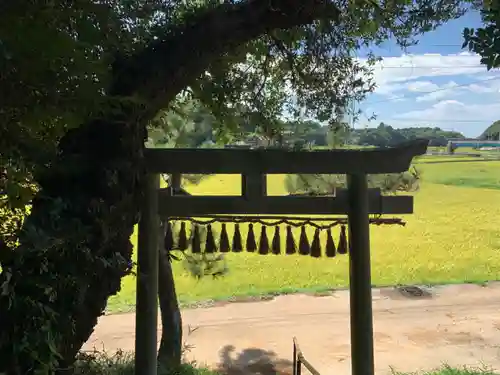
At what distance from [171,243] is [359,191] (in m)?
0.88

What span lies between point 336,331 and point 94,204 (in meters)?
3.76

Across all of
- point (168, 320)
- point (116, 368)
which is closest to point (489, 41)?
point (116, 368)

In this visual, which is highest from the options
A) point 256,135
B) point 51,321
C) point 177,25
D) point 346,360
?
point 177,25

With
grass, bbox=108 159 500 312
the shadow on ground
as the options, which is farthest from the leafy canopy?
grass, bbox=108 159 500 312

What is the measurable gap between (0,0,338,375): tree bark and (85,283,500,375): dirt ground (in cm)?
271

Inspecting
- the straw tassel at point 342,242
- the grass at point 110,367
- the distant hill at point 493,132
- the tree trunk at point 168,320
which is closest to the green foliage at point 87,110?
the grass at point 110,367

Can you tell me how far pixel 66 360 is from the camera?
1151 mm

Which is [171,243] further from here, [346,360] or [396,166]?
[346,360]

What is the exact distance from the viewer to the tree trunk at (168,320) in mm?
2805

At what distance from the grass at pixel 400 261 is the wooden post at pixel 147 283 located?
2465 millimetres

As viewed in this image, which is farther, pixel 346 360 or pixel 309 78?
pixel 346 360

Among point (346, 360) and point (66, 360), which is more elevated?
point (66, 360)

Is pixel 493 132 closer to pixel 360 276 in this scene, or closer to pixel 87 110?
pixel 360 276

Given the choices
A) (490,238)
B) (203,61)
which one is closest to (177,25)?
(203,61)
